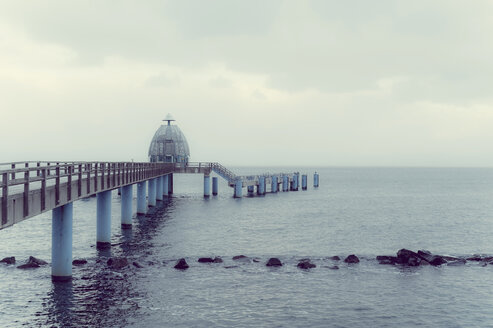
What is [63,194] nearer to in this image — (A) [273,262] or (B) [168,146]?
(A) [273,262]

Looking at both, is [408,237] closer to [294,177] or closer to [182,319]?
[182,319]

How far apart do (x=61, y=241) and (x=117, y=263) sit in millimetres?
5829

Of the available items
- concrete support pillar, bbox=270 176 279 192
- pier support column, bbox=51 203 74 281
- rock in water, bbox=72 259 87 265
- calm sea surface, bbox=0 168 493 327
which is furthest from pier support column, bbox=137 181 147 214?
concrete support pillar, bbox=270 176 279 192

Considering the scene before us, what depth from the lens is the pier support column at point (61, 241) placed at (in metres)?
27.5

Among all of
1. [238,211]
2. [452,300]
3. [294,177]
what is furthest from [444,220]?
[294,177]

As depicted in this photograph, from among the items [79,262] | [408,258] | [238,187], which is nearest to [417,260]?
[408,258]

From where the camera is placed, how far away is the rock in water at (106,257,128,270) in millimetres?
32431

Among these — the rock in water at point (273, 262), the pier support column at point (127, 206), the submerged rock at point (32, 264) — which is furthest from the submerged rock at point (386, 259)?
the pier support column at point (127, 206)

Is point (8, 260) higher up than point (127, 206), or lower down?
lower down

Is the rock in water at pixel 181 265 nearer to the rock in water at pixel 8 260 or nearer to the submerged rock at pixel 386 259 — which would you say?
the rock in water at pixel 8 260

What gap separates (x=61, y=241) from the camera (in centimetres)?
2762

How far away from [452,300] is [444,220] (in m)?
40.4

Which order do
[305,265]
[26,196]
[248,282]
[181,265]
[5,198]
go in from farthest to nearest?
[305,265], [181,265], [248,282], [26,196], [5,198]

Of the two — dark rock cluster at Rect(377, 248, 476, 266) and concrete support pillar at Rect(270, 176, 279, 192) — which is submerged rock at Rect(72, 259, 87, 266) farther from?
concrete support pillar at Rect(270, 176, 279, 192)
